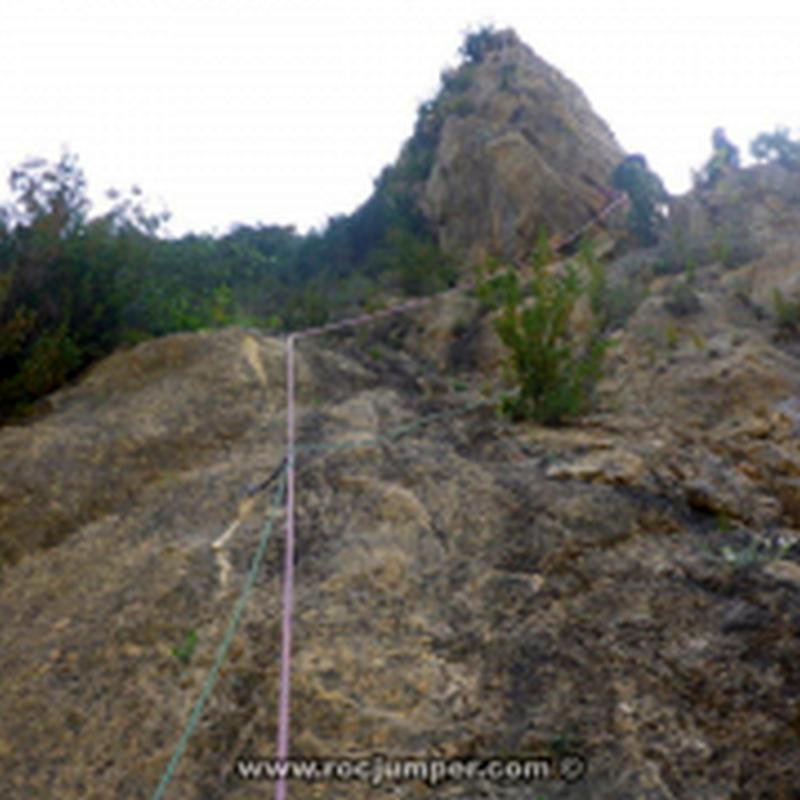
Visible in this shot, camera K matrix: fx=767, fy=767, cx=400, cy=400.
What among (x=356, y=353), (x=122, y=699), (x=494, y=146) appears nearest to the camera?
(x=122, y=699)

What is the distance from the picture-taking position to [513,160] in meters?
11.4

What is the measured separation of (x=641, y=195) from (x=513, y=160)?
194cm

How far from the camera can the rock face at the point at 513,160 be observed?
11094 mm

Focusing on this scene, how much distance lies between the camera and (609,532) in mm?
3666

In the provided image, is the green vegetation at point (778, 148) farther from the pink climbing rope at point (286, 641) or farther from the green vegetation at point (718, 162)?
the pink climbing rope at point (286, 641)

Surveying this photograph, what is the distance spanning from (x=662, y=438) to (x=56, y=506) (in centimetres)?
358

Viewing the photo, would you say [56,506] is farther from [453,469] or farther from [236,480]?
[453,469]

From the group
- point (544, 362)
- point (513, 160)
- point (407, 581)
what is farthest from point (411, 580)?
point (513, 160)

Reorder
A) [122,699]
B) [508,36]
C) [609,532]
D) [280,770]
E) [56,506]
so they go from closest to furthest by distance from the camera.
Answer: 1. [280,770]
2. [122,699]
3. [609,532]
4. [56,506]
5. [508,36]

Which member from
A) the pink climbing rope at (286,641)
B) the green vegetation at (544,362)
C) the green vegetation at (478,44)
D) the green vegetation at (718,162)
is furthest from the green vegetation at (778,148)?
the pink climbing rope at (286,641)

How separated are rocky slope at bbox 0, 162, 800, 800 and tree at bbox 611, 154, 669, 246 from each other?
5369mm

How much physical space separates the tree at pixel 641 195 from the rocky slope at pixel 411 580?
5.37m

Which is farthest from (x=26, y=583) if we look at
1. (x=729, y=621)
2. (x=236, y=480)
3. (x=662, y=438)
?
(x=662, y=438)

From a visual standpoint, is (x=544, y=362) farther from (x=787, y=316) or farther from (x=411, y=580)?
(x=787, y=316)
